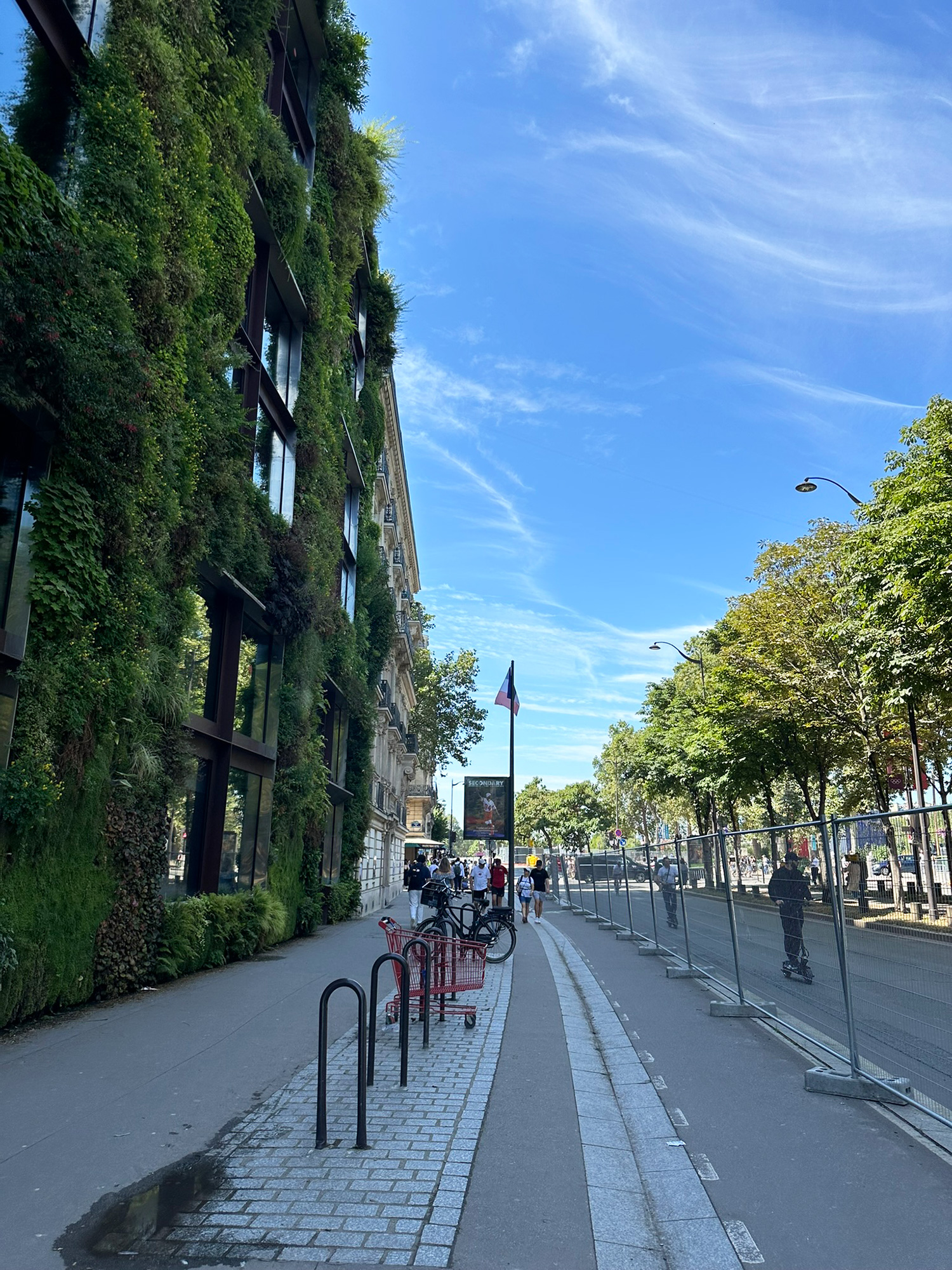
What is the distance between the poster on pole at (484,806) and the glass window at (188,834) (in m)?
17.7

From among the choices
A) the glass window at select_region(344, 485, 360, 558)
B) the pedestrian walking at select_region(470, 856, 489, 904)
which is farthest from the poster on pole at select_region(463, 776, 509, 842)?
the glass window at select_region(344, 485, 360, 558)

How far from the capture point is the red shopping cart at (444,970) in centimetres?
893

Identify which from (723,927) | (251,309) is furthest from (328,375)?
(723,927)

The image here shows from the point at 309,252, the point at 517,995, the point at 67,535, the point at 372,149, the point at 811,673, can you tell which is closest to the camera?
the point at 67,535

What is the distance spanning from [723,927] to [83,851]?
7176 millimetres

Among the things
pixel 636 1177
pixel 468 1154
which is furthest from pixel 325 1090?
pixel 636 1177

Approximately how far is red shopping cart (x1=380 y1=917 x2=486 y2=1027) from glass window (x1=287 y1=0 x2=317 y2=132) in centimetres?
1923

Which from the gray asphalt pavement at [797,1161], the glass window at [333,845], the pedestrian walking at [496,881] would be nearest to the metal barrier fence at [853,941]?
the gray asphalt pavement at [797,1161]

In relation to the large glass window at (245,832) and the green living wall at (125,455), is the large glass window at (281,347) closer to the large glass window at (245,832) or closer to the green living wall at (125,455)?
the green living wall at (125,455)

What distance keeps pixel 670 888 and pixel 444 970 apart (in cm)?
578

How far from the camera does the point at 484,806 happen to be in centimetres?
3188

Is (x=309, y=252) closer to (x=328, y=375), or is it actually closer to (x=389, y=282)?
(x=328, y=375)

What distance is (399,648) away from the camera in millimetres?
42438

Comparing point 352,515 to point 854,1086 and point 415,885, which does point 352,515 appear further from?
point 854,1086
